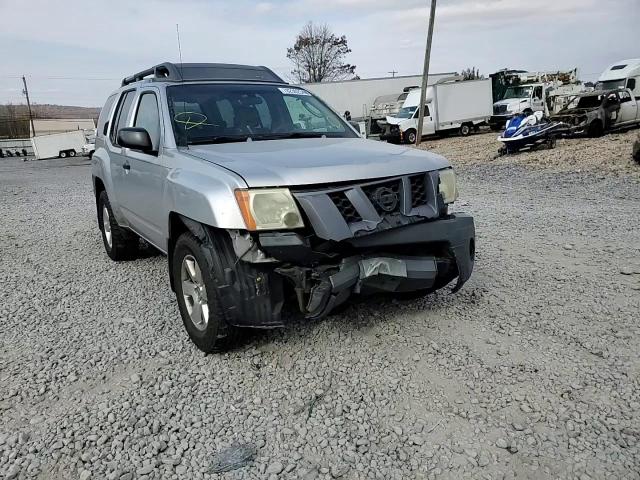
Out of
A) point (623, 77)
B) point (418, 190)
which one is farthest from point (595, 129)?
point (418, 190)

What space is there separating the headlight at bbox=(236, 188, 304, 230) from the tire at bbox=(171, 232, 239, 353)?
333mm

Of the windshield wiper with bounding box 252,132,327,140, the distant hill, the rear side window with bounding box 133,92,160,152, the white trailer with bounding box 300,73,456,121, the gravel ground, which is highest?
the distant hill

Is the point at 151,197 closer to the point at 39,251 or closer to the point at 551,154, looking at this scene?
the point at 39,251

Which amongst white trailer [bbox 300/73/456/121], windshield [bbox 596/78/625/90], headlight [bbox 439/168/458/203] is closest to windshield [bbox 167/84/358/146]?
headlight [bbox 439/168/458/203]

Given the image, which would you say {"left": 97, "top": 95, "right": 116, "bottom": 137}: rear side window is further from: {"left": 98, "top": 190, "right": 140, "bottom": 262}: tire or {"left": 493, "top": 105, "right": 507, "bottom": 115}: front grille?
{"left": 493, "top": 105, "right": 507, "bottom": 115}: front grille

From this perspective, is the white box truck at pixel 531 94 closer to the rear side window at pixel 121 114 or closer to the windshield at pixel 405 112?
the windshield at pixel 405 112

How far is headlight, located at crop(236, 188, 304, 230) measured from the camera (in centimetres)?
292

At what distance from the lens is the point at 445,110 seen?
26719 millimetres

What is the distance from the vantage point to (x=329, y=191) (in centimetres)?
303

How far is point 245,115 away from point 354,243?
1.88m

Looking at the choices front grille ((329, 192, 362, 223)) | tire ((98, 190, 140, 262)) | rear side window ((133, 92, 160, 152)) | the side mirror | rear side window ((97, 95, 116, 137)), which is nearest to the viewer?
front grille ((329, 192, 362, 223))

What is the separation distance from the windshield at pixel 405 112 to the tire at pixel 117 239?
73.5 feet

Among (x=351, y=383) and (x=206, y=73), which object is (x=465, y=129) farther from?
(x=351, y=383)

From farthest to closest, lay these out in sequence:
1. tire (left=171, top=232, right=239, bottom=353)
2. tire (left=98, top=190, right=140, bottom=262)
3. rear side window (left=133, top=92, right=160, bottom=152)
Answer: tire (left=98, top=190, right=140, bottom=262)
rear side window (left=133, top=92, right=160, bottom=152)
tire (left=171, top=232, right=239, bottom=353)
